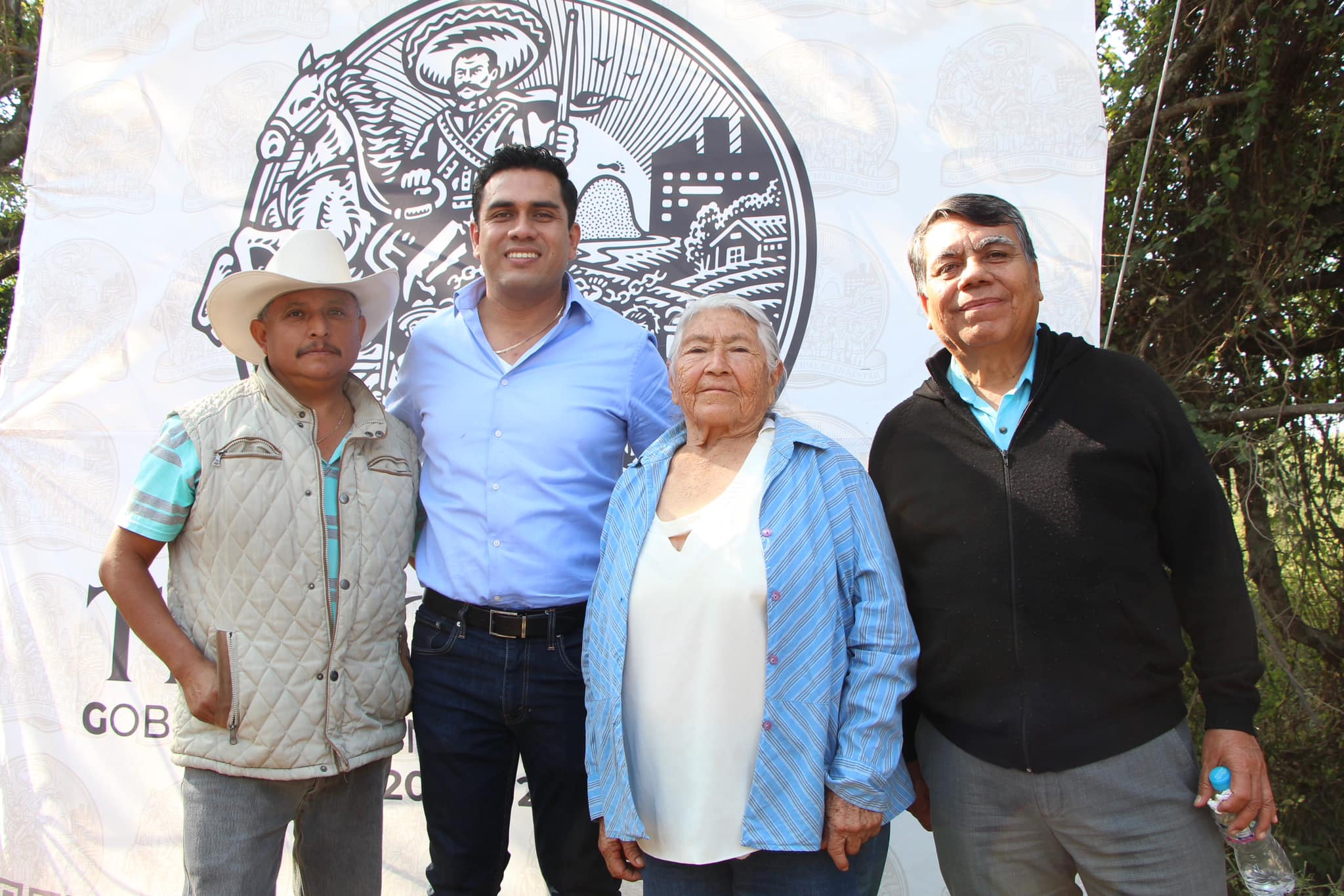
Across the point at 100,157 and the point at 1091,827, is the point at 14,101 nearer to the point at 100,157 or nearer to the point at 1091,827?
the point at 100,157

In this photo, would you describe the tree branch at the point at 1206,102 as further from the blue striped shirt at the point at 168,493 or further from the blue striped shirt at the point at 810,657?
the blue striped shirt at the point at 168,493

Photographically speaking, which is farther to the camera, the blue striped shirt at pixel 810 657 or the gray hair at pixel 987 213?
the gray hair at pixel 987 213

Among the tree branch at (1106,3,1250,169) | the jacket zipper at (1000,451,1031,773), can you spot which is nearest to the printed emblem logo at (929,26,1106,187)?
the tree branch at (1106,3,1250,169)

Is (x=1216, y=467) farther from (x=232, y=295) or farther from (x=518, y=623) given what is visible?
(x=232, y=295)

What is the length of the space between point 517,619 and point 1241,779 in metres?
1.40

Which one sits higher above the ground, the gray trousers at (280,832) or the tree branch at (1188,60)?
the tree branch at (1188,60)

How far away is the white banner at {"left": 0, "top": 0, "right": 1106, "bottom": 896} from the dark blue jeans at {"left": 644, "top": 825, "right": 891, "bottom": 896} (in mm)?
1154

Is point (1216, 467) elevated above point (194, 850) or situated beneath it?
elevated above

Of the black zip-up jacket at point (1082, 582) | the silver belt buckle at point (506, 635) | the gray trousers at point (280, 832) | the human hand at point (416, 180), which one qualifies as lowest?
the gray trousers at point (280, 832)

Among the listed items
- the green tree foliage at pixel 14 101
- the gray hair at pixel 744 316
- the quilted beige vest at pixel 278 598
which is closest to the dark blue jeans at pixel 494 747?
the quilted beige vest at pixel 278 598

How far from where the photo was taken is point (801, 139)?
279 centimetres

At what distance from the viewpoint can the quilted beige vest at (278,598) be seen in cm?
173

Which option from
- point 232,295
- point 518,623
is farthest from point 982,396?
→ point 232,295

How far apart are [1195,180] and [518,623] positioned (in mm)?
3458
